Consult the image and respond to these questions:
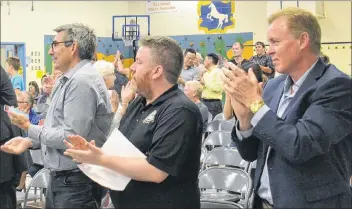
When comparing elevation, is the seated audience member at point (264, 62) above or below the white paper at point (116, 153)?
above

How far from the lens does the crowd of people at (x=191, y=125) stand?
1.58m

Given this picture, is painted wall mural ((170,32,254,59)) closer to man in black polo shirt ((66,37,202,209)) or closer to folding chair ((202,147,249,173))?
folding chair ((202,147,249,173))

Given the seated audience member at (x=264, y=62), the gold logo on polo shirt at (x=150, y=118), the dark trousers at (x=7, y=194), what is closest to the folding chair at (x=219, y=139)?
the seated audience member at (x=264, y=62)

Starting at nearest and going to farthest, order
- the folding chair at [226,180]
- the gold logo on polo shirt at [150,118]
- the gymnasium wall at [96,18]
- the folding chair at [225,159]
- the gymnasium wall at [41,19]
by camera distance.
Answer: the gold logo on polo shirt at [150,118]
the folding chair at [226,180]
the folding chair at [225,159]
the gymnasium wall at [96,18]
the gymnasium wall at [41,19]

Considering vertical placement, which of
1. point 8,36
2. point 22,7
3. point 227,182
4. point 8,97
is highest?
point 22,7

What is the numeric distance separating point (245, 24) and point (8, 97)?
9.84 meters

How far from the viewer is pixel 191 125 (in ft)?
6.47

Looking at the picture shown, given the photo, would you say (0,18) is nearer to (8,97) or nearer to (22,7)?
(22,7)

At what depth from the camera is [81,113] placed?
2416mm

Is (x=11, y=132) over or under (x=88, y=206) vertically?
over

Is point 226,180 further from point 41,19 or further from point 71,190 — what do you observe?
point 41,19

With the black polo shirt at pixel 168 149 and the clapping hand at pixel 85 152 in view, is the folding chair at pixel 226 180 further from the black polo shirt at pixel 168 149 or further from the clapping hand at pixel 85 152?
the clapping hand at pixel 85 152

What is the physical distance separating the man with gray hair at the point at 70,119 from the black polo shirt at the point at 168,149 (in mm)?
461

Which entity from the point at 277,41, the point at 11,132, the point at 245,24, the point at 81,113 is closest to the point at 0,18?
the point at 245,24
